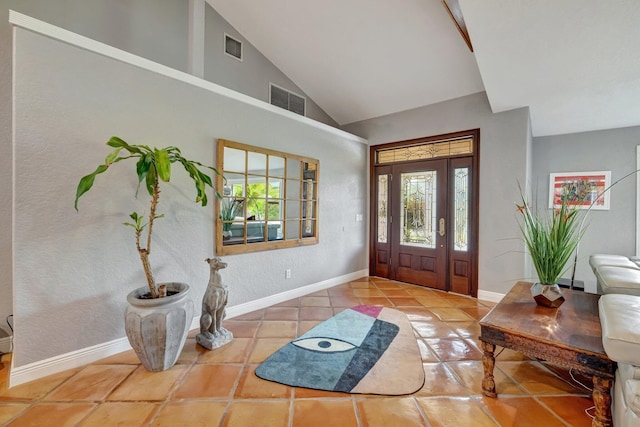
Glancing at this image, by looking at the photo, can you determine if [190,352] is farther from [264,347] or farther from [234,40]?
[234,40]

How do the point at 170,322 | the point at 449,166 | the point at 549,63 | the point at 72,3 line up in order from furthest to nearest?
the point at 449,166 < the point at 72,3 < the point at 549,63 < the point at 170,322

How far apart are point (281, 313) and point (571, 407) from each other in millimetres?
2538

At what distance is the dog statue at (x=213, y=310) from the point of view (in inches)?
94.1

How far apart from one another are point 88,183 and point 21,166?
57cm

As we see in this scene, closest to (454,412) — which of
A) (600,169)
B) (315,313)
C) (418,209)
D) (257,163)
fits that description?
(315,313)

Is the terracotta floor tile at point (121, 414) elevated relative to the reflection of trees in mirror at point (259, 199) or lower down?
lower down

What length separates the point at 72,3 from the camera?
2.72 meters

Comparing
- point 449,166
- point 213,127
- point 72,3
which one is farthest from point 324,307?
point 72,3

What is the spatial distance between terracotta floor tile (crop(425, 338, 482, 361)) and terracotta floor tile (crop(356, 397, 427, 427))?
0.73m

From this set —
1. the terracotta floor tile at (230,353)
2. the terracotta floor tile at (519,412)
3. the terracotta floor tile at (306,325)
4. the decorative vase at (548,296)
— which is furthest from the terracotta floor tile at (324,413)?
the decorative vase at (548,296)

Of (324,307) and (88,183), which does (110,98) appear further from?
(324,307)

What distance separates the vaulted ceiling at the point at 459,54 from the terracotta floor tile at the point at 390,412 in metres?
2.89

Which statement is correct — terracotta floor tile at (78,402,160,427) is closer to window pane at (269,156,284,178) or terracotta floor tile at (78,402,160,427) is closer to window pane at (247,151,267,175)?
window pane at (247,151,267,175)

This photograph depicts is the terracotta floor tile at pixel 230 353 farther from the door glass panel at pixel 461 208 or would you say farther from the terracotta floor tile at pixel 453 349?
the door glass panel at pixel 461 208
